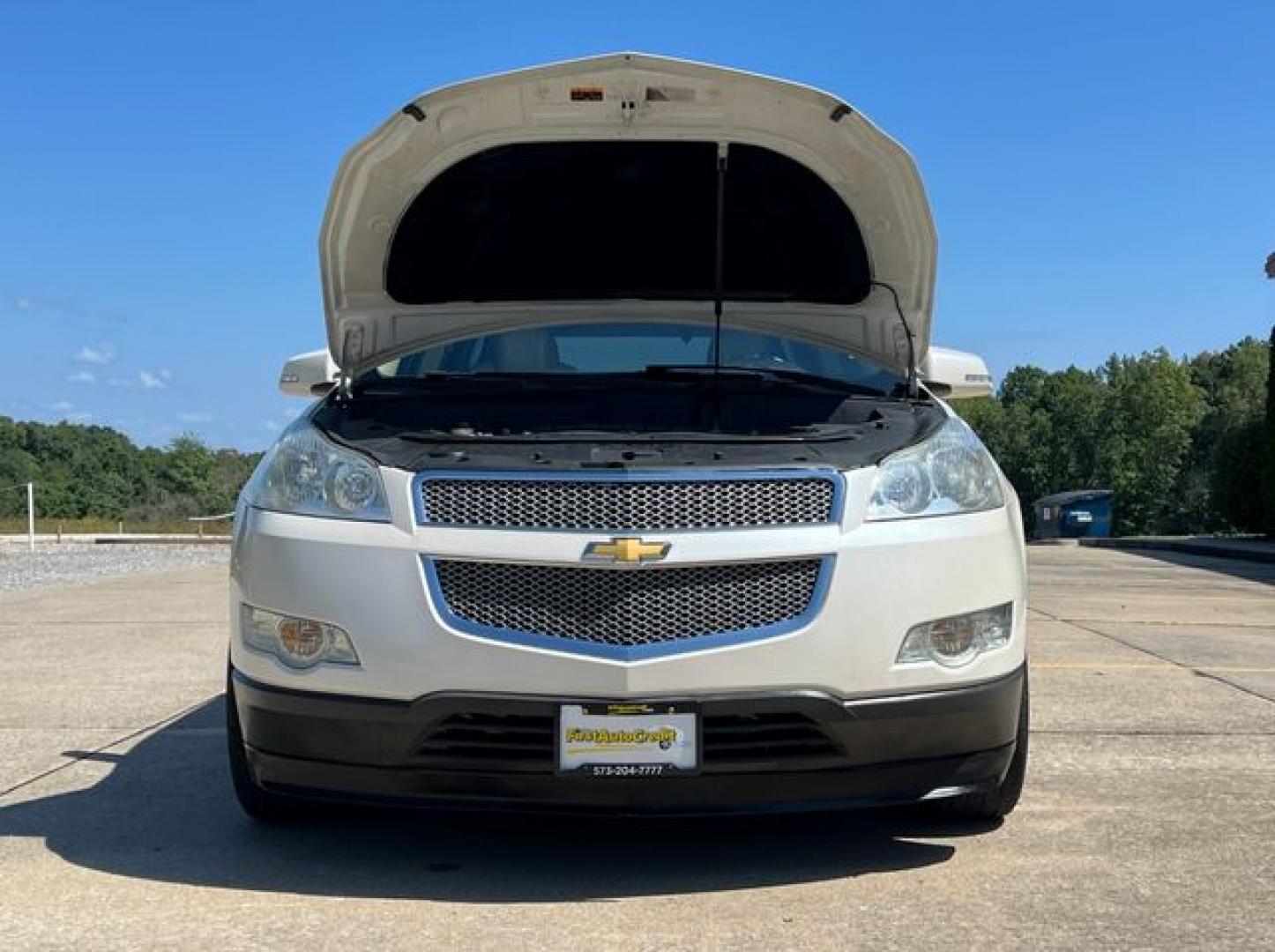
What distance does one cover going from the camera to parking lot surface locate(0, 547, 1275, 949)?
292cm

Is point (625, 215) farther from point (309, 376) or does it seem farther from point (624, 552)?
point (624, 552)

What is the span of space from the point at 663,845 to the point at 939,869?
773 millimetres

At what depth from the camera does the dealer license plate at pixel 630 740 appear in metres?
3.05

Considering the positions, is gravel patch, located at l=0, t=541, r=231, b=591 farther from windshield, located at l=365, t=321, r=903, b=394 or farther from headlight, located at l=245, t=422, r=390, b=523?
headlight, located at l=245, t=422, r=390, b=523

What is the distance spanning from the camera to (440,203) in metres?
4.24

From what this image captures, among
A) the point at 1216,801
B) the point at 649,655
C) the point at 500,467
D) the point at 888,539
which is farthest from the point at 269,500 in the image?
the point at 1216,801

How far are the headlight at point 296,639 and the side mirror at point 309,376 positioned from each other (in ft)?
3.52

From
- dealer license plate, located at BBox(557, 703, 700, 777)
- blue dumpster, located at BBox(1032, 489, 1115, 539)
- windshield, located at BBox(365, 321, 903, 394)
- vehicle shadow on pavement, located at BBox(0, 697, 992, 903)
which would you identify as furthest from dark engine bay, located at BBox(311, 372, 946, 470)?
blue dumpster, located at BBox(1032, 489, 1115, 539)

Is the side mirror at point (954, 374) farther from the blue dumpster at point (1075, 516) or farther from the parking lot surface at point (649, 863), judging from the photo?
the blue dumpster at point (1075, 516)

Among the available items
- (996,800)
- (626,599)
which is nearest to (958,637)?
(996,800)

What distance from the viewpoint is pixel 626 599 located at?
3080 mm

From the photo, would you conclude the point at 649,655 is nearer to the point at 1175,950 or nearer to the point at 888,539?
the point at 888,539

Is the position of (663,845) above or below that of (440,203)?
below

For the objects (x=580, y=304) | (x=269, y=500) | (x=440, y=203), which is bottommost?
(x=269, y=500)
